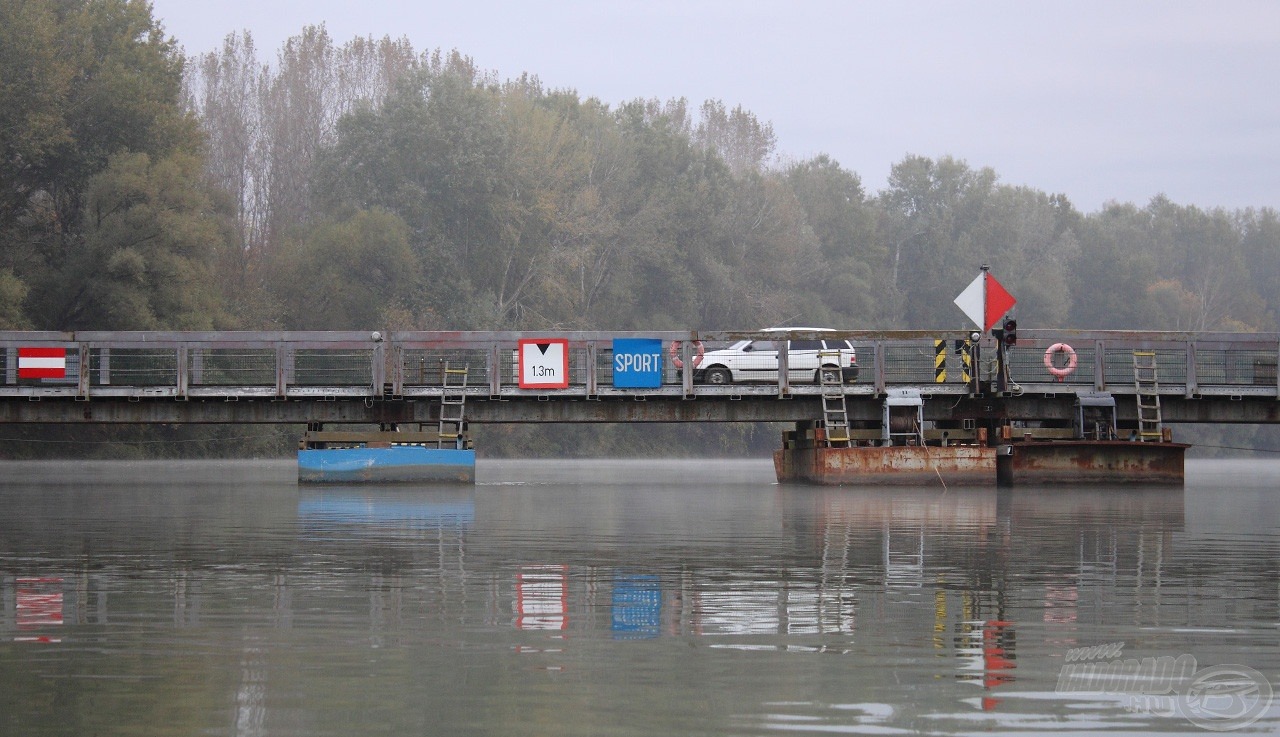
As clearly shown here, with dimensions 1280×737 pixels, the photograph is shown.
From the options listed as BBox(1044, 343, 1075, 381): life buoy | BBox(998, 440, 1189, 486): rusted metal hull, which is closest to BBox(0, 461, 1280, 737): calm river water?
BBox(998, 440, 1189, 486): rusted metal hull

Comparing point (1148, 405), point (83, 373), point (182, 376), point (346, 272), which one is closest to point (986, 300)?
point (1148, 405)

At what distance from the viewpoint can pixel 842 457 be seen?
113ft

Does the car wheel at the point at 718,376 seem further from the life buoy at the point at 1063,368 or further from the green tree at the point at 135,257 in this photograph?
the green tree at the point at 135,257

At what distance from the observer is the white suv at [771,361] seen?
39094 millimetres

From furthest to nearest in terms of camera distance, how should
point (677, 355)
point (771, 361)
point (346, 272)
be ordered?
point (346, 272) < point (771, 361) < point (677, 355)

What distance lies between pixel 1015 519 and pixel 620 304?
6915cm

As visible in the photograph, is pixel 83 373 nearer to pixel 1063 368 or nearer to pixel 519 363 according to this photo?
pixel 519 363

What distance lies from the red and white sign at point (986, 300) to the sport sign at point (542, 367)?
9195mm

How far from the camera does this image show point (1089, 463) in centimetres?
3512

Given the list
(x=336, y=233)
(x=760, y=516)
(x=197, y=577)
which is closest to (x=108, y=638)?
(x=197, y=577)

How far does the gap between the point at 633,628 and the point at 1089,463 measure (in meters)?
27.3

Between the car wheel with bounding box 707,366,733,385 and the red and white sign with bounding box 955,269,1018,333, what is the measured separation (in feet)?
20.2

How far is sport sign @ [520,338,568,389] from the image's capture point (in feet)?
119

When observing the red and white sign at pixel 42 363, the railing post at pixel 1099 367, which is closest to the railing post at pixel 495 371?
the red and white sign at pixel 42 363
